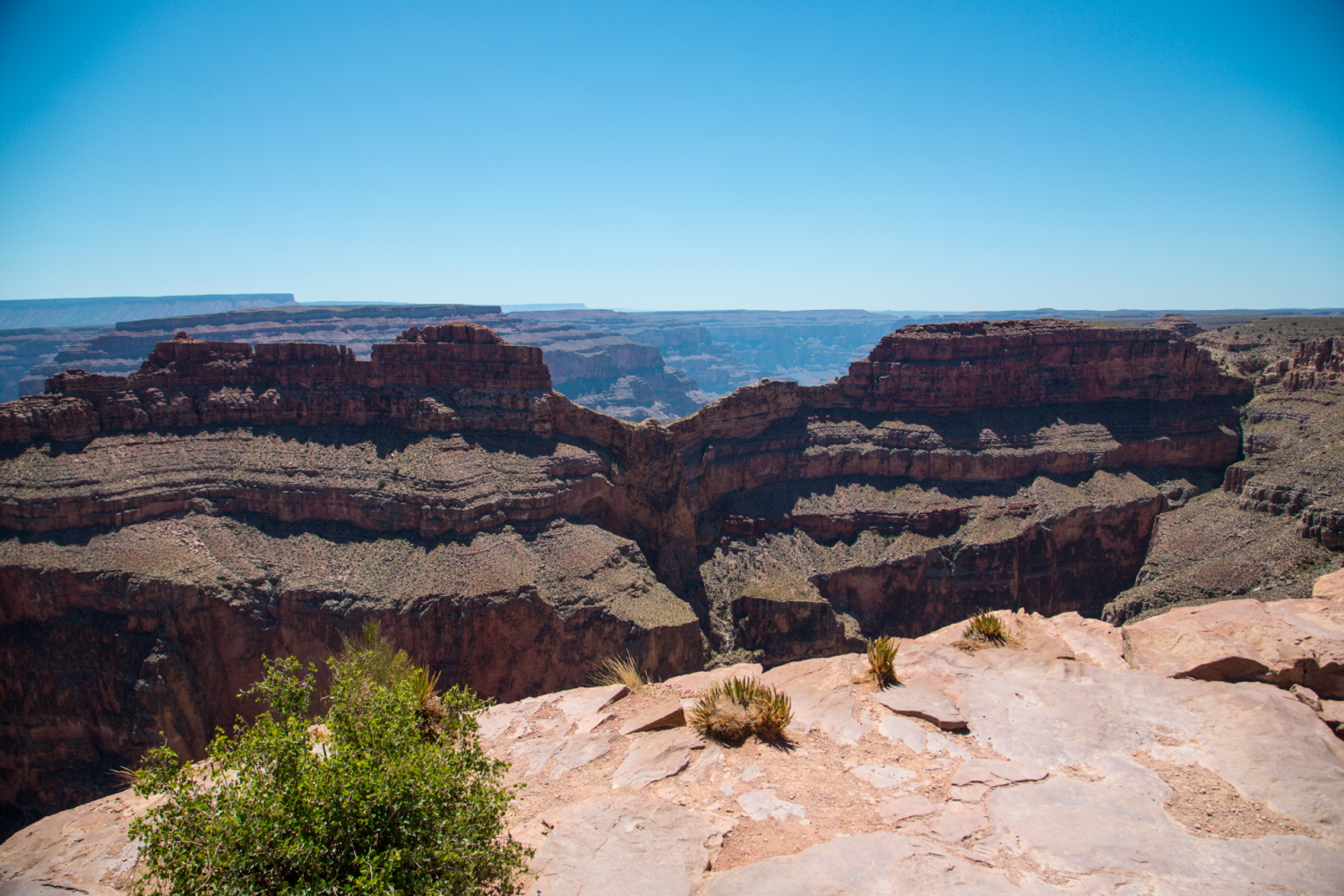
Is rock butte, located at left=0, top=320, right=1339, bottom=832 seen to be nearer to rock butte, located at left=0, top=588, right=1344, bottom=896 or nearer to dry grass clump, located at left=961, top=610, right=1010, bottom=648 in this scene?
dry grass clump, located at left=961, top=610, right=1010, bottom=648

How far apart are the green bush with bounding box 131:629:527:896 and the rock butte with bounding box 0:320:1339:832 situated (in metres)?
29.8

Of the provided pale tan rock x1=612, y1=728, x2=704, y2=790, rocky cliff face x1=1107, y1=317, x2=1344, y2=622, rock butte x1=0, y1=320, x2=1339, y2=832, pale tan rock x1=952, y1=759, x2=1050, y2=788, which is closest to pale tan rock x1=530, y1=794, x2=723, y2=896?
pale tan rock x1=612, y1=728, x2=704, y2=790

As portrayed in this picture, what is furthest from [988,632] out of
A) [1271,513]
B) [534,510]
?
[1271,513]

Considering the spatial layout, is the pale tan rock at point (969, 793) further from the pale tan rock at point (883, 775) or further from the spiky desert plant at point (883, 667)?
the spiky desert plant at point (883, 667)

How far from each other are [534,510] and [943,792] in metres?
35.5

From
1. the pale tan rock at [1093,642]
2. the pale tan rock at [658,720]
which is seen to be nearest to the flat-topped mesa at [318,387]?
the pale tan rock at [1093,642]

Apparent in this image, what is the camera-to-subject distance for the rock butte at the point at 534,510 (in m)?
33.7

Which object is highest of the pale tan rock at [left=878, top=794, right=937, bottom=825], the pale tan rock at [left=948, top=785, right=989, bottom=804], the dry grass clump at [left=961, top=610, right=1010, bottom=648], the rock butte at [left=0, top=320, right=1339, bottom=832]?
the pale tan rock at [left=948, top=785, right=989, bottom=804]

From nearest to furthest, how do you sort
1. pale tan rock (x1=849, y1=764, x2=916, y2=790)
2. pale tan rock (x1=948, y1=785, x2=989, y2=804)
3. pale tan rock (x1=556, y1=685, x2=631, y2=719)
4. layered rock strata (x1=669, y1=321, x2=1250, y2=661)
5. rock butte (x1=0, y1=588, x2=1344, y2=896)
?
rock butte (x1=0, y1=588, x2=1344, y2=896), pale tan rock (x1=948, y1=785, x2=989, y2=804), pale tan rock (x1=849, y1=764, x2=916, y2=790), pale tan rock (x1=556, y1=685, x2=631, y2=719), layered rock strata (x1=669, y1=321, x2=1250, y2=661)

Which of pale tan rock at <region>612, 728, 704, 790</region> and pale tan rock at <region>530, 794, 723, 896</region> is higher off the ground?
pale tan rock at <region>530, 794, 723, 896</region>

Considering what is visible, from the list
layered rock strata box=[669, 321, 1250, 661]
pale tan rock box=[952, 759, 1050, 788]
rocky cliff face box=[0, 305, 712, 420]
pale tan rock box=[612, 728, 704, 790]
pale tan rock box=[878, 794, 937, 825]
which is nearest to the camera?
pale tan rock box=[878, 794, 937, 825]

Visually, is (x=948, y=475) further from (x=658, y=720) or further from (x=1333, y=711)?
(x=658, y=720)

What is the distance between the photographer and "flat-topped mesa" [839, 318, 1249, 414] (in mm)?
62688

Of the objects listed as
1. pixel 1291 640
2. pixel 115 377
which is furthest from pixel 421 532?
pixel 1291 640
